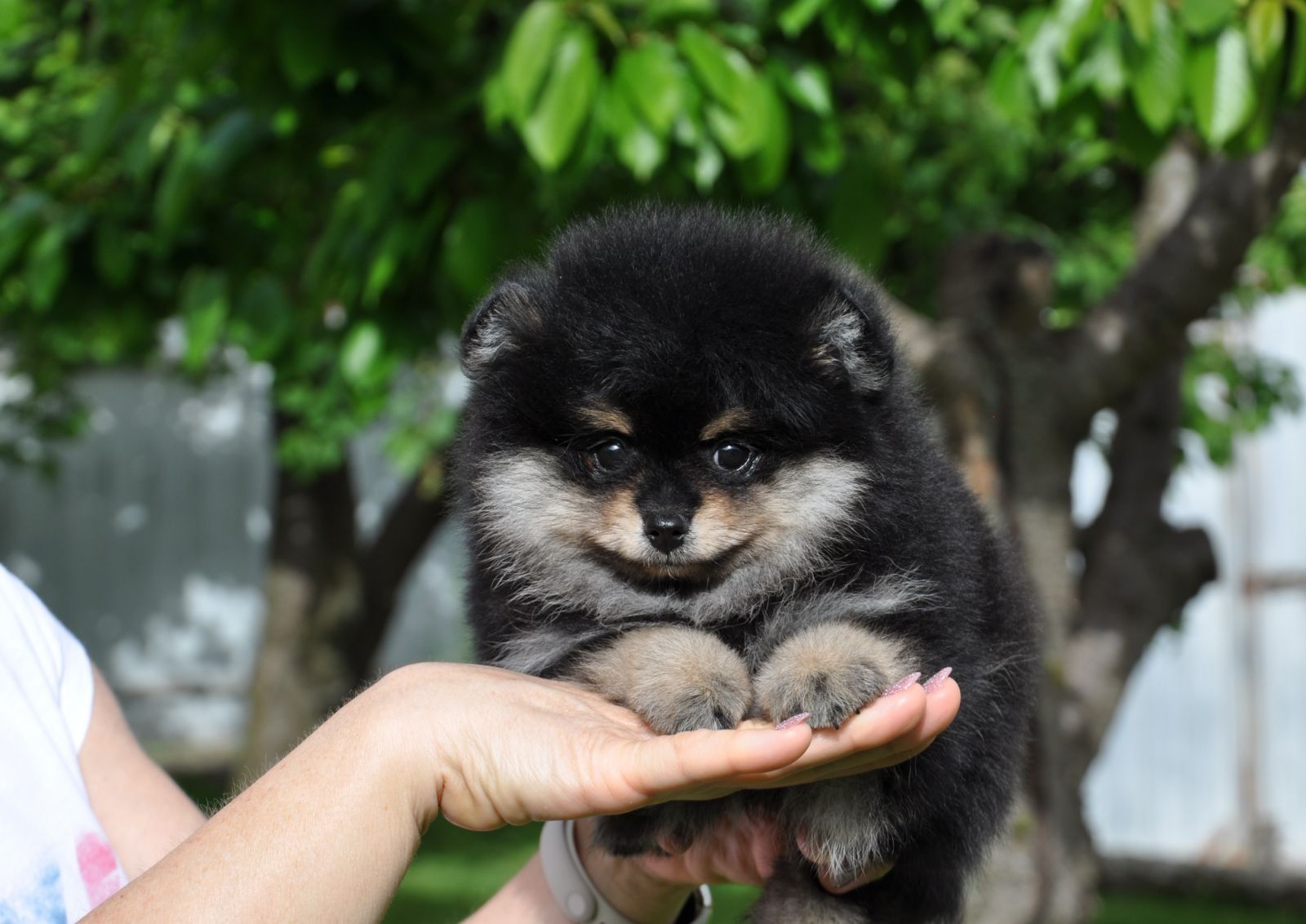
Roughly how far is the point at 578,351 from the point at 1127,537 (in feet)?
11.2

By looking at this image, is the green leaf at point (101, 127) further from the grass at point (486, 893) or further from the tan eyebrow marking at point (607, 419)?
the grass at point (486, 893)

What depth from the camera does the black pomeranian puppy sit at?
1928 millimetres

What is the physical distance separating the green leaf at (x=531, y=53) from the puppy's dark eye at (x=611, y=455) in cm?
105

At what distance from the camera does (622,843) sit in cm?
197

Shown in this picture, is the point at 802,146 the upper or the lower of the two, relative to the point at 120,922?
lower

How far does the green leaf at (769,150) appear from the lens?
A: 10.3 feet

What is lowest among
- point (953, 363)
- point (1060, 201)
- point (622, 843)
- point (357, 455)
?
point (357, 455)

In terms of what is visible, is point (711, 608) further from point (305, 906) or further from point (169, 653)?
point (169, 653)

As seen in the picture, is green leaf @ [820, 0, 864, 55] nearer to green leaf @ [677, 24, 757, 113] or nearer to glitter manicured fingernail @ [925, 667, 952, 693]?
green leaf @ [677, 24, 757, 113]

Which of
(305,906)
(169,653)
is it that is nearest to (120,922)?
(305,906)

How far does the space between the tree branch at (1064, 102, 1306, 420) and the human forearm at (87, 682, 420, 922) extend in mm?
3138

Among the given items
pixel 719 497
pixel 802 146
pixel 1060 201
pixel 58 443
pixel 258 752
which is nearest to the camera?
pixel 719 497

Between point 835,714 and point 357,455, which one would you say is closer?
point 835,714

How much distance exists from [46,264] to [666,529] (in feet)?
9.75
